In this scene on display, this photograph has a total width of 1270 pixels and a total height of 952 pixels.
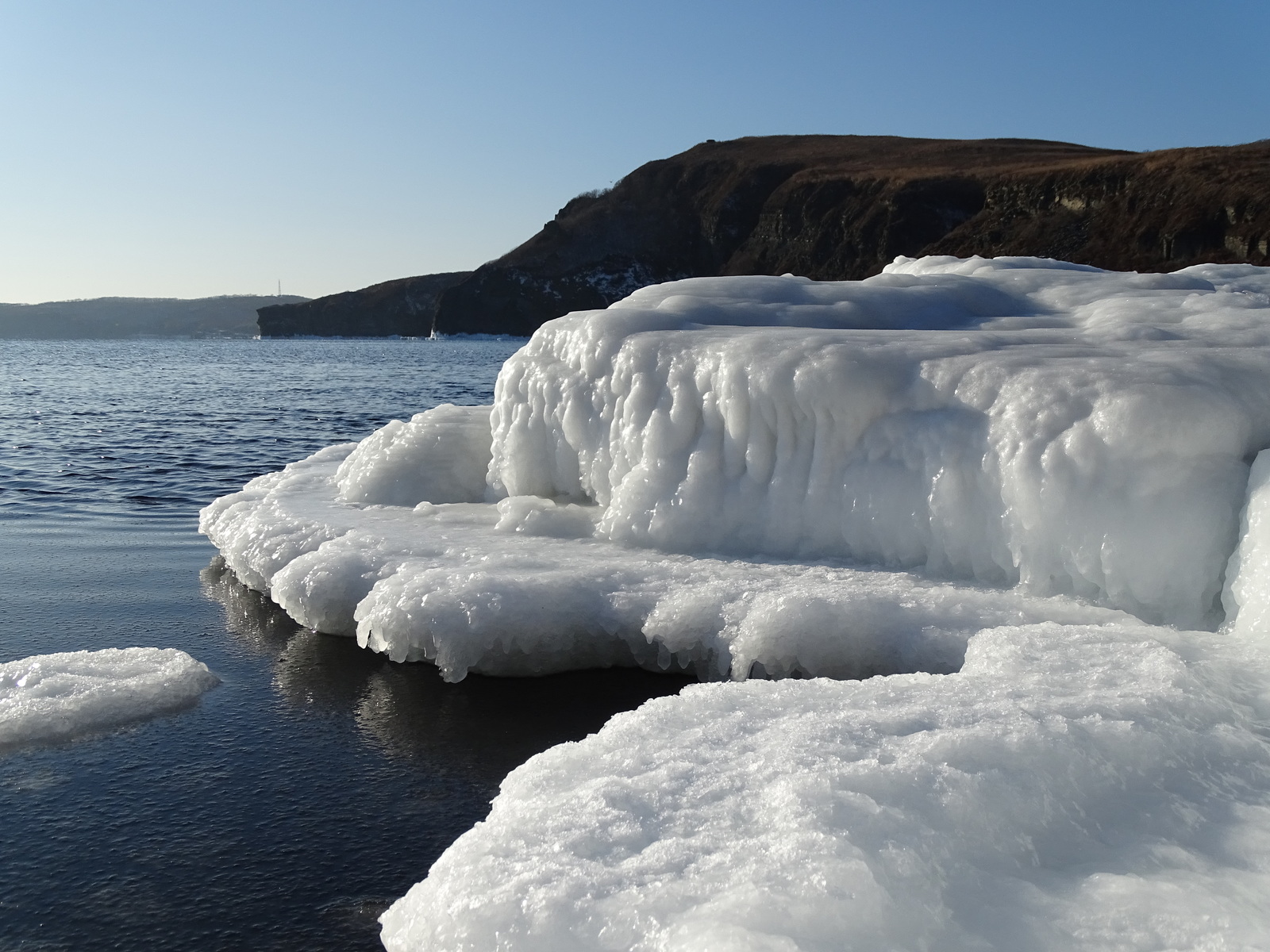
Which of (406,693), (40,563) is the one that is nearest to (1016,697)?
(406,693)

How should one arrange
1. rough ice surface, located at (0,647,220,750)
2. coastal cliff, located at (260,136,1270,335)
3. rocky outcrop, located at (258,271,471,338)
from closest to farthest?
rough ice surface, located at (0,647,220,750) → coastal cliff, located at (260,136,1270,335) → rocky outcrop, located at (258,271,471,338)

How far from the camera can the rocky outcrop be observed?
11550cm

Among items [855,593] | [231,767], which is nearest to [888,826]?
[855,593]

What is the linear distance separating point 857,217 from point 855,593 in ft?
233

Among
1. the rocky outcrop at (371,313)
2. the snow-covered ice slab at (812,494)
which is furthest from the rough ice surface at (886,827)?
the rocky outcrop at (371,313)

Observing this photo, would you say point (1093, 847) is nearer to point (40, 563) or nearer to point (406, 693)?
point (406, 693)

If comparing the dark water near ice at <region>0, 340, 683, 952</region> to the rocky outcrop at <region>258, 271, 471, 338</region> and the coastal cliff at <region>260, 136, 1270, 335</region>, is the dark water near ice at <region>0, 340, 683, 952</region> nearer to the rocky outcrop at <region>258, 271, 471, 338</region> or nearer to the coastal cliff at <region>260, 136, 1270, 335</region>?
the coastal cliff at <region>260, 136, 1270, 335</region>

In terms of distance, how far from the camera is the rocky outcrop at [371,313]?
115500 mm

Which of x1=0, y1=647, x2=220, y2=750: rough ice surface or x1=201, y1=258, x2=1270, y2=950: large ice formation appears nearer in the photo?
x1=201, y1=258, x2=1270, y2=950: large ice formation

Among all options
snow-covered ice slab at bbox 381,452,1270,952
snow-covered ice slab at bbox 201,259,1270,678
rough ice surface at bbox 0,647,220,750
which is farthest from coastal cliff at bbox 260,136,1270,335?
rough ice surface at bbox 0,647,220,750

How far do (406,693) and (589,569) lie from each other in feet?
3.57

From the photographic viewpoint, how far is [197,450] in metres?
14.5

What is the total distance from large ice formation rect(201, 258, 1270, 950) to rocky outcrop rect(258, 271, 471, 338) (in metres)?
110

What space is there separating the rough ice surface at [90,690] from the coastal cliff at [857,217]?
158ft
